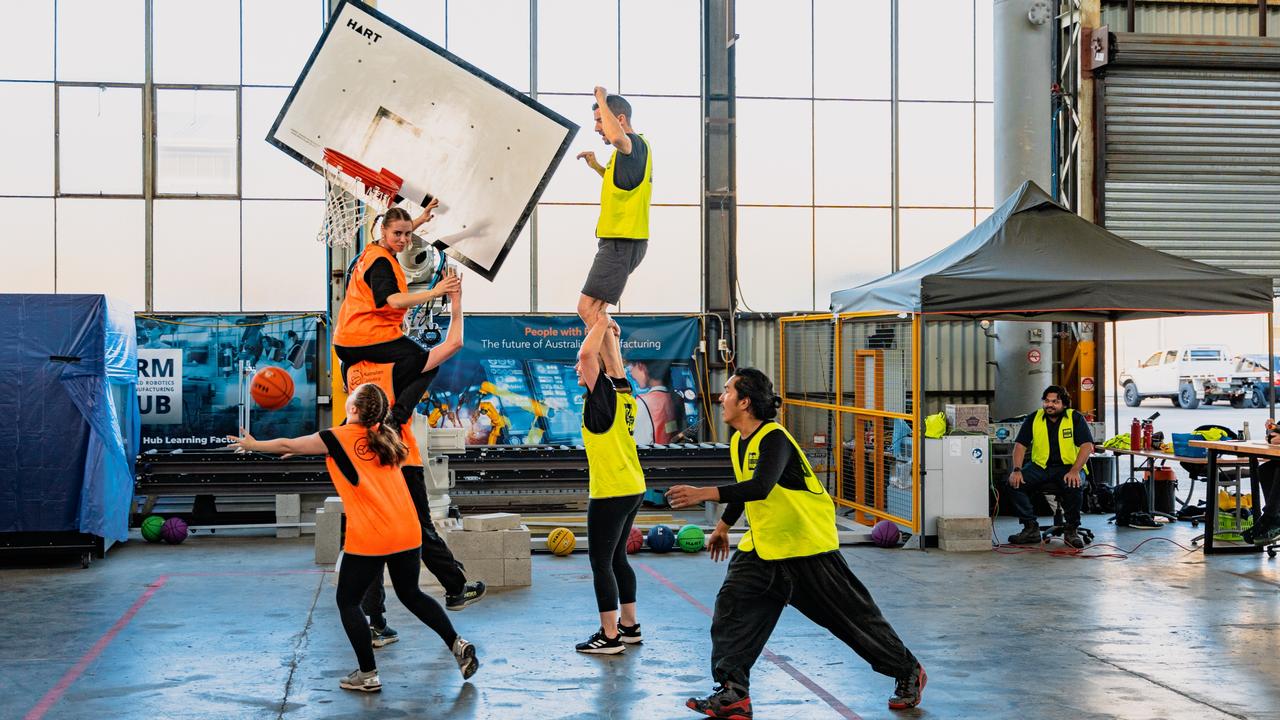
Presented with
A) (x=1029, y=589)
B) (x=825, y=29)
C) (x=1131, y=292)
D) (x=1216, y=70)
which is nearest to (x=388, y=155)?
(x=1029, y=589)

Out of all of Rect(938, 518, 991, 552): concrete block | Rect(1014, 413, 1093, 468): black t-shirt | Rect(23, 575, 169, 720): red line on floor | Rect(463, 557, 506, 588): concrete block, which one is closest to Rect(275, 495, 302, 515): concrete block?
Rect(23, 575, 169, 720): red line on floor

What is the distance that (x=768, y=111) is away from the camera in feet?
55.8

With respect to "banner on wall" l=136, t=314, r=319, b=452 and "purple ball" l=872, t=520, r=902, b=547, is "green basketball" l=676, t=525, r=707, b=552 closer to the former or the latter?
"purple ball" l=872, t=520, r=902, b=547

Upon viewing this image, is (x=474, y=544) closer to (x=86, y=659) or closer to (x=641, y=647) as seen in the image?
(x=641, y=647)

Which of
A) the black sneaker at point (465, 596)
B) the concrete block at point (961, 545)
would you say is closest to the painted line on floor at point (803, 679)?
the black sneaker at point (465, 596)

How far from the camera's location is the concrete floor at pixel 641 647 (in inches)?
258

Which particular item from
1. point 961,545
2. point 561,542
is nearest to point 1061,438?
point 961,545

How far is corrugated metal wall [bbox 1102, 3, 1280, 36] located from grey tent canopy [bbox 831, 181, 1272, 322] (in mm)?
5717

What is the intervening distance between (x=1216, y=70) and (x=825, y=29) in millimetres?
5717

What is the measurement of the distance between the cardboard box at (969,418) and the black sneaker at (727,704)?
7312mm

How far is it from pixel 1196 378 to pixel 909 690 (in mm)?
31378

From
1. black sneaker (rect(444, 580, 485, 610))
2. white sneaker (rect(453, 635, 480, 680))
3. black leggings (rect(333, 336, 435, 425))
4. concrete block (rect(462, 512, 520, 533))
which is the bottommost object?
white sneaker (rect(453, 635, 480, 680))

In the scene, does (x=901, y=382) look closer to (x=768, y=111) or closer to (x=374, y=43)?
(x=768, y=111)

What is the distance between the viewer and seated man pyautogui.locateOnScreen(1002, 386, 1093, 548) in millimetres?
12727
